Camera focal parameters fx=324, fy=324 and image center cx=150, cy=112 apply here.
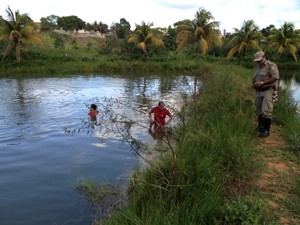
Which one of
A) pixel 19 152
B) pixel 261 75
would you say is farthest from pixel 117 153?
pixel 261 75

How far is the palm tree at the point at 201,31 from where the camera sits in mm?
33469

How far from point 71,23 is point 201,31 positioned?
4874 centimetres

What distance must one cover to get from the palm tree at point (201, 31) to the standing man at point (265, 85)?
26899mm

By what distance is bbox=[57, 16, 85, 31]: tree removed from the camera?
73.2 m

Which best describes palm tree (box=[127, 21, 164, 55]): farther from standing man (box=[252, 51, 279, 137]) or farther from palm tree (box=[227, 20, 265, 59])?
standing man (box=[252, 51, 279, 137])

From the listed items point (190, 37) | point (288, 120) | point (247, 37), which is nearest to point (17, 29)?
point (190, 37)

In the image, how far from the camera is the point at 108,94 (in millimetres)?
19031

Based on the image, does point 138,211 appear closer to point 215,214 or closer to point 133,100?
point 215,214

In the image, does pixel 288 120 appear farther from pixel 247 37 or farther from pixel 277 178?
pixel 247 37

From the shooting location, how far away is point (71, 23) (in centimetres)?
7444

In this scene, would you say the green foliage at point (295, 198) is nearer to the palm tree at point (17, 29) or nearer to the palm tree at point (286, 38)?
the palm tree at point (17, 29)

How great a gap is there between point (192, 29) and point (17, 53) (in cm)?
1805

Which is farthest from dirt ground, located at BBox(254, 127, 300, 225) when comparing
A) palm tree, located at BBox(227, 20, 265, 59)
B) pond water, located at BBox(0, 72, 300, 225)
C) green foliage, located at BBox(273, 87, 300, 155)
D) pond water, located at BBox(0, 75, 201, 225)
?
A: palm tree, located at BBox(227, 20, 265, 59)

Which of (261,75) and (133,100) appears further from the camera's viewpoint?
(133,100)
